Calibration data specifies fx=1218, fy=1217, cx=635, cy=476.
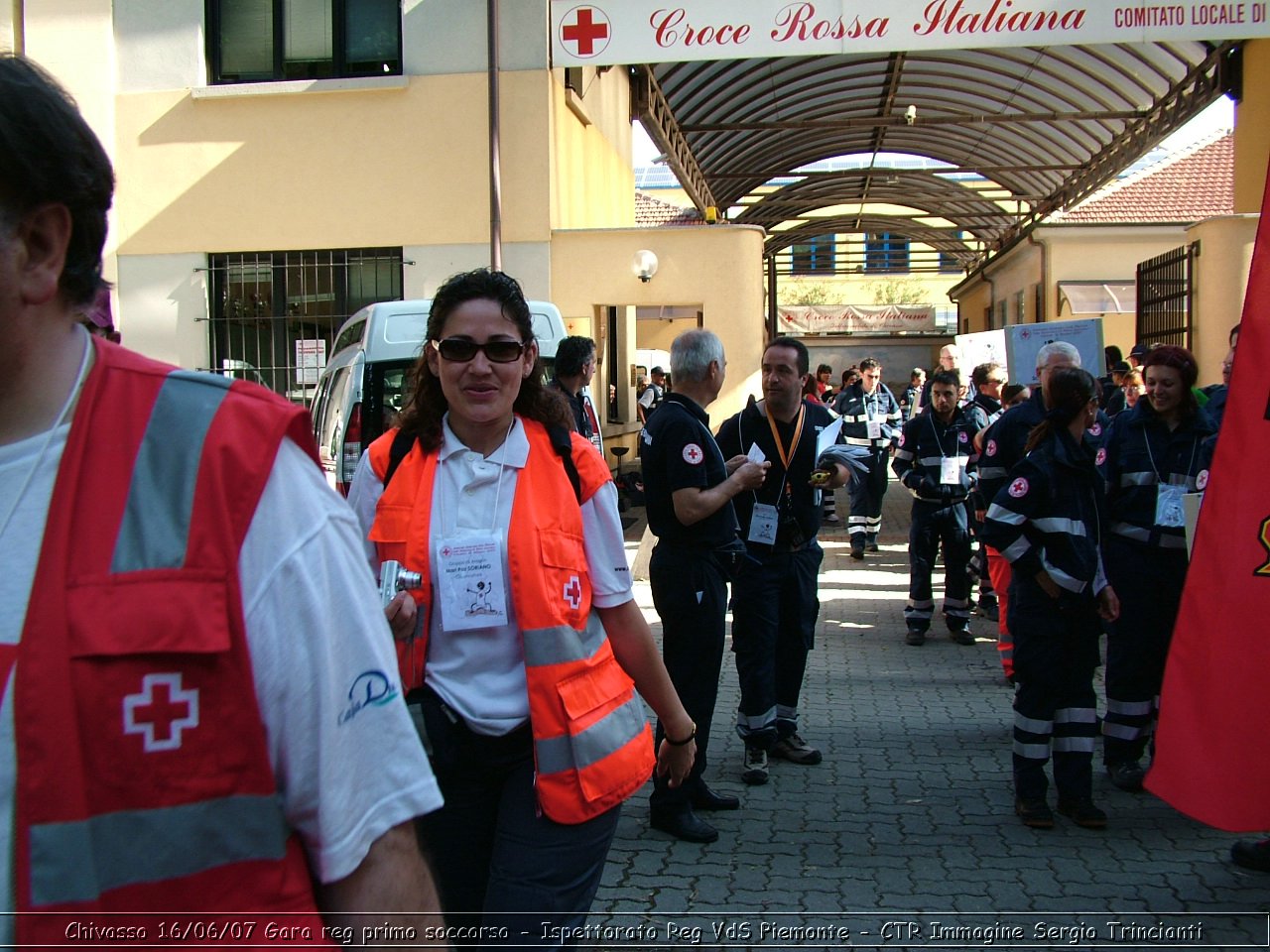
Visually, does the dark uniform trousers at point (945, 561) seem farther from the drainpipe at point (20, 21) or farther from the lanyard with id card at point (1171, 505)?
the drainpipe at point (20, 21)

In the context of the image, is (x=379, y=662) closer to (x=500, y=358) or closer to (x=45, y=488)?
(x=45, y=488)

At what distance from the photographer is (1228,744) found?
3797 millimetres

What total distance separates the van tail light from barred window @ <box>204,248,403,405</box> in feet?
25.4

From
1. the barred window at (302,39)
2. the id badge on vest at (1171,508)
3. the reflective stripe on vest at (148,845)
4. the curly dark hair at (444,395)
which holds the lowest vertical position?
the id badge on vest at (1171,508)

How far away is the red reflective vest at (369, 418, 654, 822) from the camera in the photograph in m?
2.64

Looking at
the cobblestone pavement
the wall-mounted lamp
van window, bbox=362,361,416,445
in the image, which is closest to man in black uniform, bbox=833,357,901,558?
the wall-mounted lamp

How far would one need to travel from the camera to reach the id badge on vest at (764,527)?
6035 millimetres

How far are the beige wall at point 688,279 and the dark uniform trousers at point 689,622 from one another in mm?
10757

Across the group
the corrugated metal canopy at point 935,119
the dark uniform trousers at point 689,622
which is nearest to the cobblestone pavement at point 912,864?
the dark uniform trousers at point 689,622

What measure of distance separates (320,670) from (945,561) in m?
8.54

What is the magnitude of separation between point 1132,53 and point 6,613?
19.8 meters

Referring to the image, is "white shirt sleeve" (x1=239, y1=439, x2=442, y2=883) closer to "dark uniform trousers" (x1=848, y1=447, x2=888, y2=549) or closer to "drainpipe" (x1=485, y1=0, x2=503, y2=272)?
"dark uniform trousers" (x1=848, y1=447, x2=888, y2=549)

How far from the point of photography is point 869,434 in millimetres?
14297

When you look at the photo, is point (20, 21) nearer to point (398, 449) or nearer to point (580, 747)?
point (398, 449)
